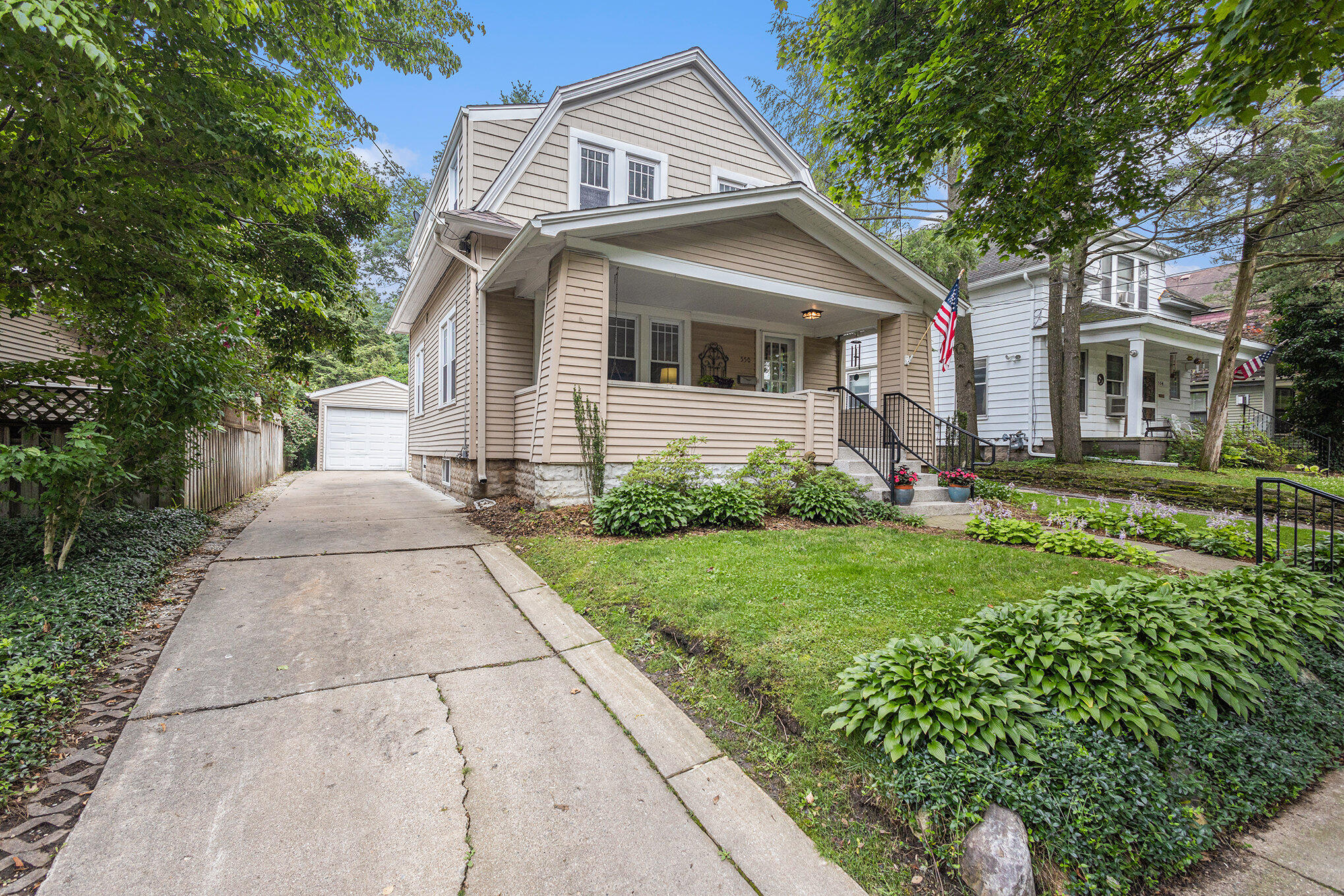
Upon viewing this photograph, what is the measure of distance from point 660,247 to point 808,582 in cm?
501

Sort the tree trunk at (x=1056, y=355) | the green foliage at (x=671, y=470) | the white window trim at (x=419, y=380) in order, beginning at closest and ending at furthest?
the green foliage at (x=671, y=470) → the tree trunk at (x=1056, y=355) → the white window trim at (x=419, y=380)

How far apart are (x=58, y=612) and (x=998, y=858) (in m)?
4.81

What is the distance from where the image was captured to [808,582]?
13.3 ft

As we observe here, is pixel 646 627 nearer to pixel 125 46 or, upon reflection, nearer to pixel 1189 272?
pixel 125 46

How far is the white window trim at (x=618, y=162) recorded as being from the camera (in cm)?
928

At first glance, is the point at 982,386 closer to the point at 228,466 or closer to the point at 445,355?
the point at 445,355

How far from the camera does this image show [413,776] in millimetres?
2162

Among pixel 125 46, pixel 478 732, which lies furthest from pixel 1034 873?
pixel 125 46

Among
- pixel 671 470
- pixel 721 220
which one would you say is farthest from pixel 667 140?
pixel 671 470

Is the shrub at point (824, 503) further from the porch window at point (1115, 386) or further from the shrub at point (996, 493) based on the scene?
the porch window at point (1115, 386)

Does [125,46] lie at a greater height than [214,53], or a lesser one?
lesser

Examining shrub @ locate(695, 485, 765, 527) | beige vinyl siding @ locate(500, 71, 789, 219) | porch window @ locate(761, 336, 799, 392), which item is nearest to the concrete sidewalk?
shrub @ locate(695, 485, 765, 527)

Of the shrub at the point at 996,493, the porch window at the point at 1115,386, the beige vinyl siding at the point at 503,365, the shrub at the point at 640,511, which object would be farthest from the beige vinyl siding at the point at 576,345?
the porch window at the point at 1115,386

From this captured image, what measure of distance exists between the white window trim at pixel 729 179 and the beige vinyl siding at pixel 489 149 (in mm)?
3501
